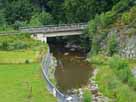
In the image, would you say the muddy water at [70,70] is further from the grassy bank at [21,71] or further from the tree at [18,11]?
the tree at [18,11]

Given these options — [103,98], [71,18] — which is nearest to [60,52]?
[71,18]

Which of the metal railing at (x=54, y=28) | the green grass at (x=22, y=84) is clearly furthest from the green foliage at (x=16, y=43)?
the green grass at (x=22, y=84)

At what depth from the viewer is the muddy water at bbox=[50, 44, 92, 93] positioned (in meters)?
66.4

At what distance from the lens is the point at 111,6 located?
343 ft

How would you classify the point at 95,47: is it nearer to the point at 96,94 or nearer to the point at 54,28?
the point at 54,28

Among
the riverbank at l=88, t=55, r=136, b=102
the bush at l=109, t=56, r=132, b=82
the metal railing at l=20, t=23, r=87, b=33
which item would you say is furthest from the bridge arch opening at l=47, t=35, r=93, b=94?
the bush at l=109, t=56, r=132, b=82

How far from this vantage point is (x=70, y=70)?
78.4m

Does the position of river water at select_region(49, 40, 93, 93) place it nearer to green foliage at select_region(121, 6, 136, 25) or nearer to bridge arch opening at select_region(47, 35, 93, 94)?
bridge arch opening at select_region(47, 35, 93, 94)

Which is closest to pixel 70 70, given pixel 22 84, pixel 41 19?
pixel 22 84

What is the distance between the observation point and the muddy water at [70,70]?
66444mm

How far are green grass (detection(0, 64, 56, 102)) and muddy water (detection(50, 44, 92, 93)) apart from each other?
3.72m

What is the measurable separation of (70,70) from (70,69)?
82 cm

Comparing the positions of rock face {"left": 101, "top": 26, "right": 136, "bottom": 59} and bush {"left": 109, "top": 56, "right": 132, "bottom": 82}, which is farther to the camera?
rock face {"left": 101, "top": 26, "right": 136, "bottom": 59}

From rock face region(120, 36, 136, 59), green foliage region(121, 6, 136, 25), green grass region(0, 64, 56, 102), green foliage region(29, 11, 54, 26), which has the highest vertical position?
green foliage region(121, 6, 136, 25)
